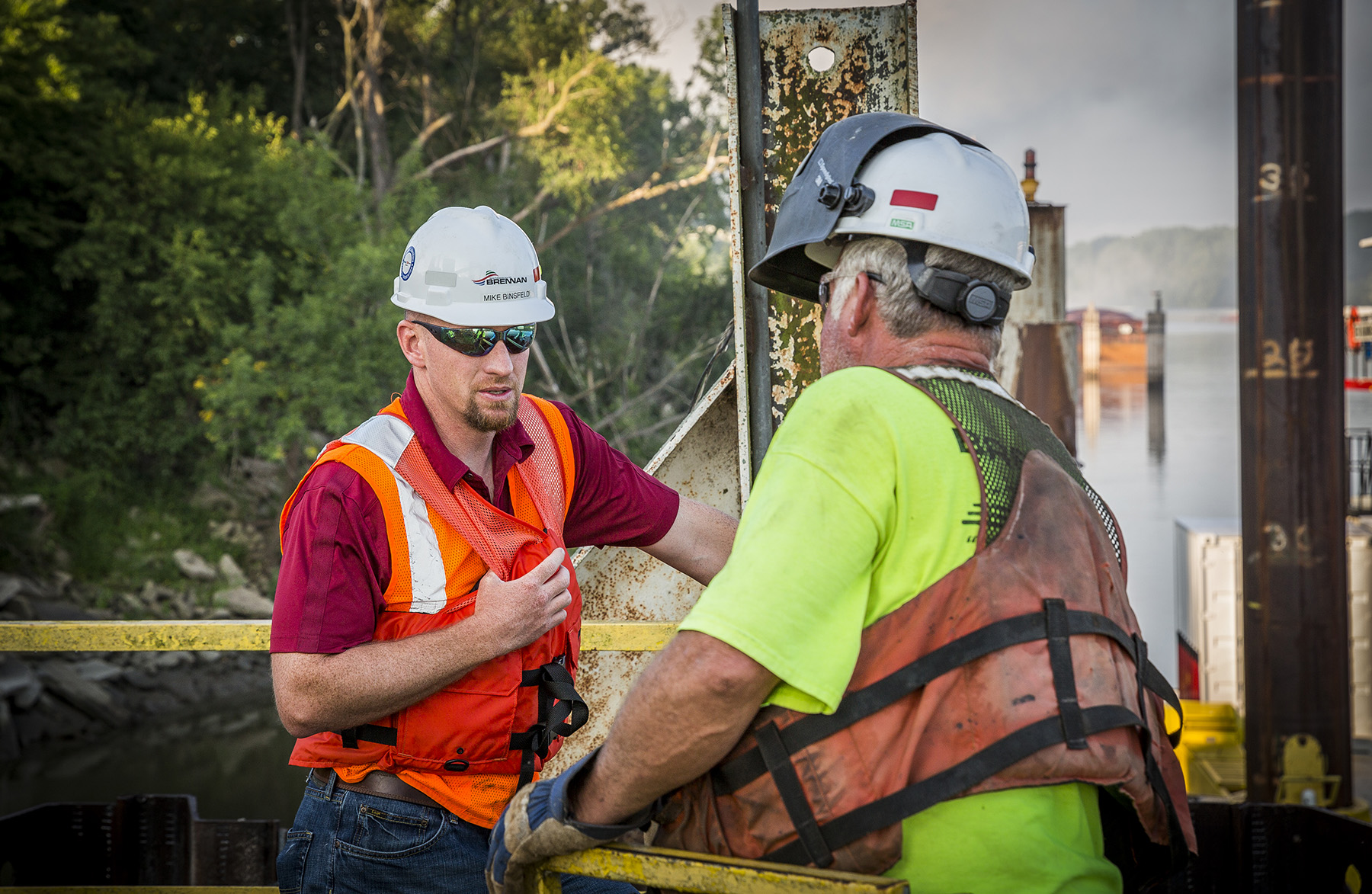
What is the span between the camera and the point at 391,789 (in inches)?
79.0

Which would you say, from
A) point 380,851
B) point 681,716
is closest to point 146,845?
point 380,851

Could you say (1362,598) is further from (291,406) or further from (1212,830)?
(291,406)

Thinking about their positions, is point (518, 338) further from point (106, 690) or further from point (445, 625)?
→ point (106, 690)

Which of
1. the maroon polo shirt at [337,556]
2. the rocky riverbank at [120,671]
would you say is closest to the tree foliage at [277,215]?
the rocky riverbank at [120,671]

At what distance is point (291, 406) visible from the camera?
61.2 ft

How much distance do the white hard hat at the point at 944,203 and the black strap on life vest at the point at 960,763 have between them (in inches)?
22.4

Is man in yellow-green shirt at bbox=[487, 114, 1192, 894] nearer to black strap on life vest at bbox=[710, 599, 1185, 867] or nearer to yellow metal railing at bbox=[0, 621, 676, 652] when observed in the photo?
black strap on life vest at bbox=[710, 599, 1185, 867]

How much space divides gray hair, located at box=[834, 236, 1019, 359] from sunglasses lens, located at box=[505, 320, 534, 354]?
0.84 m

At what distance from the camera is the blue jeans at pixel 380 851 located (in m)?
1.99

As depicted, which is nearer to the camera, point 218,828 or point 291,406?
point 218,828

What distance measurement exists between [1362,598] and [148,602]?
754 inches

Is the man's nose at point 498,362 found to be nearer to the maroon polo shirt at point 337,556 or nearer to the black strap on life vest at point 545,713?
the maroon polo shirt at point 337,556

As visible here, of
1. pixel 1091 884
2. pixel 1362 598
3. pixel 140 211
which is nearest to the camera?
pixel 1091 884

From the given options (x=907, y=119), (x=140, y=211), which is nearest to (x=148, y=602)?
(x=140, y=211)
